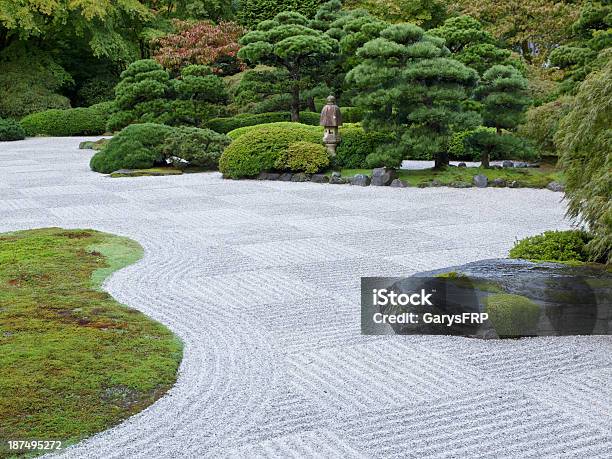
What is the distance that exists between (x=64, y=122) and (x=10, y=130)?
2141 millimetres

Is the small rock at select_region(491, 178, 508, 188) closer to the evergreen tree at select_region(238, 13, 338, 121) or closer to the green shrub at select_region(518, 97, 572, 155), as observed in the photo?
the green shrub at select_region(518, 97, 572, 155)

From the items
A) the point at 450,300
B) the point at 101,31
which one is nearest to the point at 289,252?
the point at 450,300

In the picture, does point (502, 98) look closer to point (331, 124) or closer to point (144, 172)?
point (331, 124)

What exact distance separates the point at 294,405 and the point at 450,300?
58.7 inches

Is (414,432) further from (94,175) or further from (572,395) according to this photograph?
(94,175)

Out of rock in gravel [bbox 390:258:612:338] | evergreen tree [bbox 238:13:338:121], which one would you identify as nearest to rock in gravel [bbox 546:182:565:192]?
rock in gravel [bbox 390:258:612:338]

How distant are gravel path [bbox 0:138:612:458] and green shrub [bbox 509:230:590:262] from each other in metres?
1.00

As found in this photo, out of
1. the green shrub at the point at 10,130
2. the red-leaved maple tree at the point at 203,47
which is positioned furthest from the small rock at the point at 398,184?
the green shrub at the point at 10,130

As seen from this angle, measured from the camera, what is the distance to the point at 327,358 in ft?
13.9

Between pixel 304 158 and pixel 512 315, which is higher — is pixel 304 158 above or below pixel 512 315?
above

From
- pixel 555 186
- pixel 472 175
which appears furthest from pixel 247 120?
pixel 555 186

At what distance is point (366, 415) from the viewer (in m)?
3.47

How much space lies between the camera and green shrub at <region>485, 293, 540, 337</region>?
447 cm
